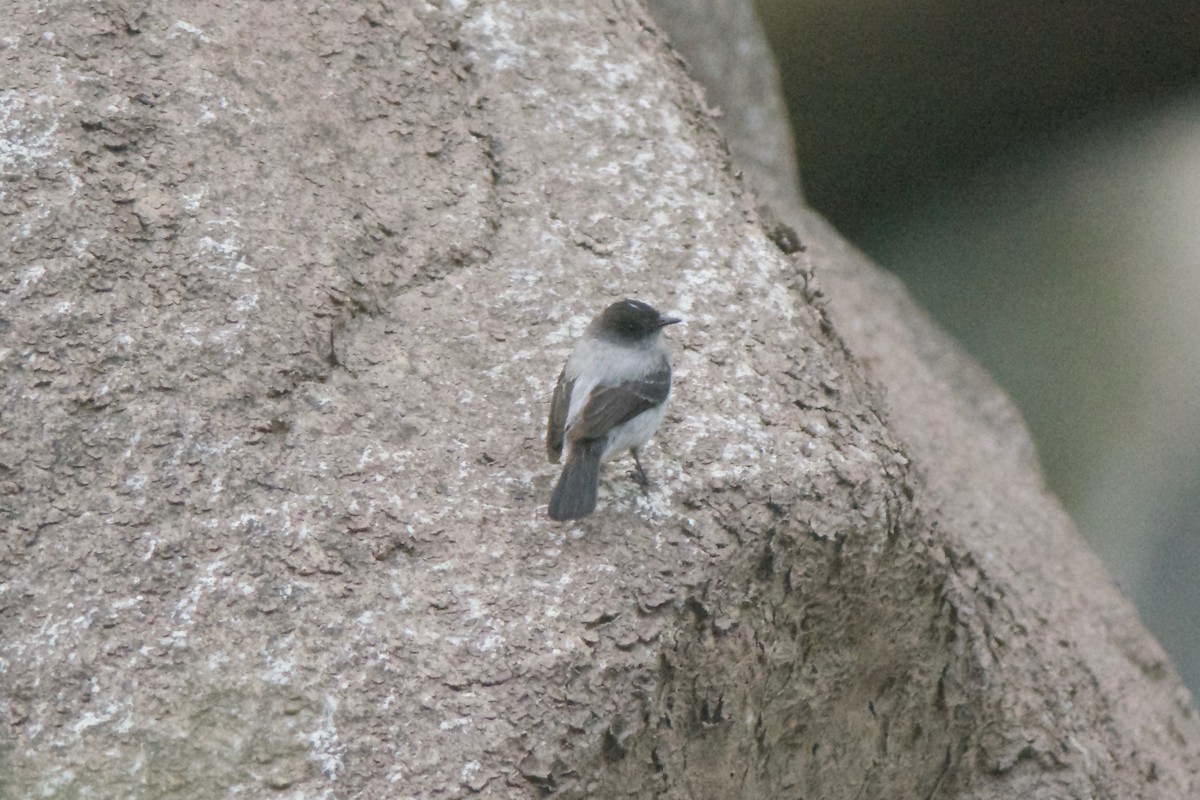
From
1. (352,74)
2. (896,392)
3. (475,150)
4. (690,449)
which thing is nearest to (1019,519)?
(896,392)

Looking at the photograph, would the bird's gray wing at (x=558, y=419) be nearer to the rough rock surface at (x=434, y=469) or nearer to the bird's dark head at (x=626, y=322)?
the rough rock surface at (x=434, y=469)

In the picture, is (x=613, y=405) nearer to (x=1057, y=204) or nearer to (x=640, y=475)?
(x=640, y=475)

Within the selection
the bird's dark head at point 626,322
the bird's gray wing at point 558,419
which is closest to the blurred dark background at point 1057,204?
the bird's dark head at point 626,322

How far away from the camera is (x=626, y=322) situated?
3.88m

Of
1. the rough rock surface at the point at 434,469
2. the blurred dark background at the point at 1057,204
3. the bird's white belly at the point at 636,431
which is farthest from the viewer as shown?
the blurred dark background at the point at 1057,204

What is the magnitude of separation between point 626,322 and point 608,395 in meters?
0.25

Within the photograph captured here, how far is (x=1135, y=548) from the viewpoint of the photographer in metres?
7.99

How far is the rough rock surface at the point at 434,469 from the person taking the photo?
3.23 metres

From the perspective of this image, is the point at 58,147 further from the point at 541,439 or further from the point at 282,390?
the point at 541,439

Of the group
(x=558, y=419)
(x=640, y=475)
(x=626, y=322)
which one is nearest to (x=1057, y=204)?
Result: (x=626, y=322)

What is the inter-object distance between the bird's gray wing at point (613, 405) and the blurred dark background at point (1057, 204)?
188 inches

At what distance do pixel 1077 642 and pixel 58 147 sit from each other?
3828 mm

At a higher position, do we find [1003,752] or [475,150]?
[475,150]

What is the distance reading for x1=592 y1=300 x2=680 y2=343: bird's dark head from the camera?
152 inches
